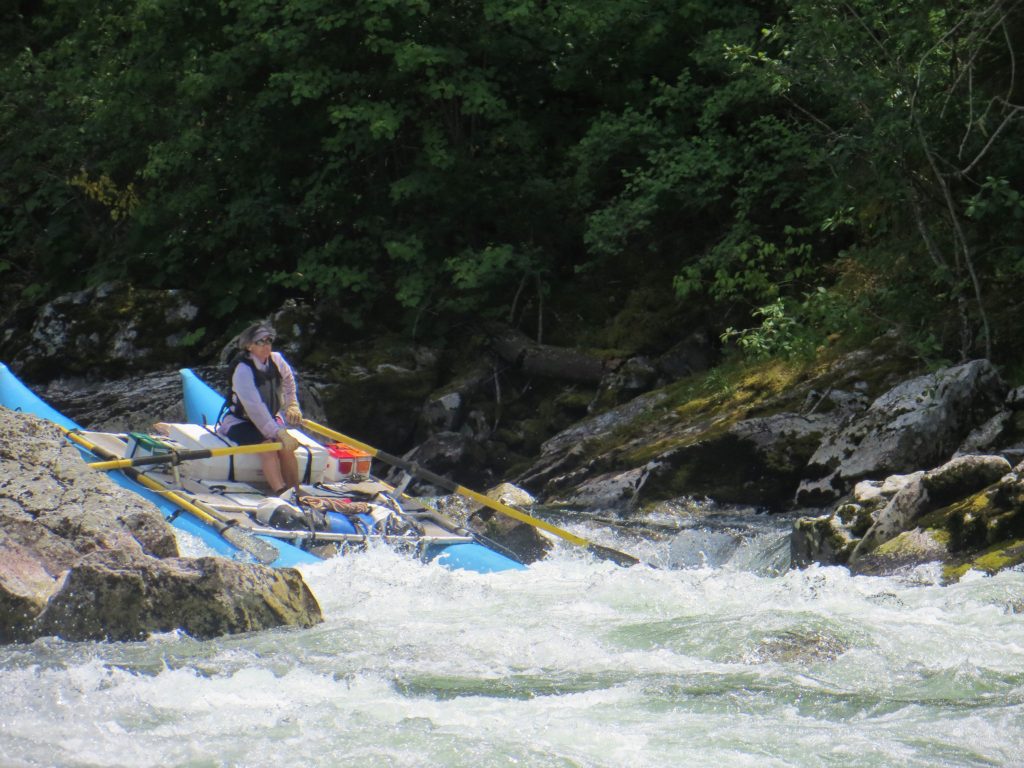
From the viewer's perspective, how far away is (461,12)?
1293 cm

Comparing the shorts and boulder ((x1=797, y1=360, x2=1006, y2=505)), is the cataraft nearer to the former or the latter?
the shorts

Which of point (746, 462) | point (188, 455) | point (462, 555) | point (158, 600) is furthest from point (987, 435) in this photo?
point (158, 600)

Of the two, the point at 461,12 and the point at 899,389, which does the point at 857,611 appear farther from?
the point at 461,12

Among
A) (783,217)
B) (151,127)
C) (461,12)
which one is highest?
(461,12)

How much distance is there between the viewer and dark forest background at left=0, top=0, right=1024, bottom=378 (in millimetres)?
9570

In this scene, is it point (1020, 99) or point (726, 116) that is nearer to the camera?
point (1020, 99)

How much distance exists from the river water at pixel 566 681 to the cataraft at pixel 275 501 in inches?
20.4

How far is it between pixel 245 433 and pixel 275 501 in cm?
90

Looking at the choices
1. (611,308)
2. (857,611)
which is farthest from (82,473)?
(611,308)

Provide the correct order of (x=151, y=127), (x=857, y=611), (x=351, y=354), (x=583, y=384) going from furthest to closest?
(x=151, y=127) → (x=351, y=354) → (x=583, y=384) → (x=857, y=611)

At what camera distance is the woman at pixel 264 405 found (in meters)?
8.09

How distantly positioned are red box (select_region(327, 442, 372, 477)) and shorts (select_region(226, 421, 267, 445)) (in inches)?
18.6

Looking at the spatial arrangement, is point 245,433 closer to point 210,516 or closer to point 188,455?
point 188,455

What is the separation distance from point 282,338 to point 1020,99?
22.7 feet
